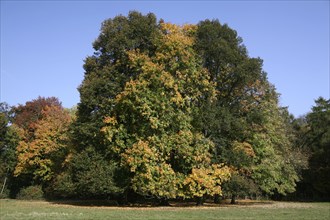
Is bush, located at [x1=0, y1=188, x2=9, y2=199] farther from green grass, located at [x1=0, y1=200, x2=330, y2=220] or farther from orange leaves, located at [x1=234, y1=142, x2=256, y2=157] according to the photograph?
orange leaves, located at [x1=234, y1=142, x2=256, y2=157]

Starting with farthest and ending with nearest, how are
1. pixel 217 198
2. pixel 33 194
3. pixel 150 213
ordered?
pixel 33 194 → pixel 217 198 → pixel 150 213

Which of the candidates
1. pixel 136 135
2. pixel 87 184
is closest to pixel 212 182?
pixel 136 135

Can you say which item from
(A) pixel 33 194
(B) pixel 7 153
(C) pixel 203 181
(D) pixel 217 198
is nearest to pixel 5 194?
(B) pixel 7 153

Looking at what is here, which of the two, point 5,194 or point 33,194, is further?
point 5,194

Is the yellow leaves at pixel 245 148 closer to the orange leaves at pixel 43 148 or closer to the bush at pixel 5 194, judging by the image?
the orange leaves at pixel 43 148

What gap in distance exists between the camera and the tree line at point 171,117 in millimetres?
31812

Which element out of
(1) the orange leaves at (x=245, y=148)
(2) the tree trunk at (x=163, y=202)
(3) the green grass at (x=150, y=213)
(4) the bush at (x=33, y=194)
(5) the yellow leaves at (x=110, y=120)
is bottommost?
(3) the green grass at (x=150, y=213)

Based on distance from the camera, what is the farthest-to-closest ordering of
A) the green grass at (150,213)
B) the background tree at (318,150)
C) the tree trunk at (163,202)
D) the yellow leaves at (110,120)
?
the background tree at (318,150) < the tree trunk at (163,202) < the yellow leaves at (110,120) < the green grass at (150,213)

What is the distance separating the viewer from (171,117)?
107 ft

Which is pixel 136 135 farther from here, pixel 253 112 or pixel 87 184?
pixel 253 112

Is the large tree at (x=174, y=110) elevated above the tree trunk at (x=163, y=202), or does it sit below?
above

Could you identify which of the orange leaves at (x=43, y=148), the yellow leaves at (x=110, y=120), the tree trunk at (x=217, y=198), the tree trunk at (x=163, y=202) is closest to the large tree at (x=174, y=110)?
the yellow leaves at (x=110, y=120)

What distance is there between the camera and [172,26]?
36375 mm

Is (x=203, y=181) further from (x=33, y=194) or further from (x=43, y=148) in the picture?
(x=33, y=194)
